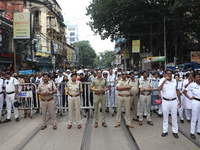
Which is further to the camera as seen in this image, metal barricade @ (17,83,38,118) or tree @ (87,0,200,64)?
tree @ (87,0,200,64)

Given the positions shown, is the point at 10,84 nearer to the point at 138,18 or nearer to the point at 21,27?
the point at 21,27

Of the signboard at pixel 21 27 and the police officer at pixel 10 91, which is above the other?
the signboard at pixel 21 27

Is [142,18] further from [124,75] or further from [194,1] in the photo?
[124,75]

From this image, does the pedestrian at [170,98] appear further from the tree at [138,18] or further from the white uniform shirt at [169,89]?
the tree at [138,18]

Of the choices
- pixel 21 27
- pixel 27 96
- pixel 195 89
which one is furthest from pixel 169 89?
pixel 21 27

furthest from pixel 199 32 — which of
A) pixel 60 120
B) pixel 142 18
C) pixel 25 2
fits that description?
pixel 25 2

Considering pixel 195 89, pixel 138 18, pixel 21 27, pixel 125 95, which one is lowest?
pixel 125 95

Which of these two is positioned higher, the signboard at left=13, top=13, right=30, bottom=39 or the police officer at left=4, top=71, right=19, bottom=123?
the signboard at left=13, top=13, right=30, bottom=39

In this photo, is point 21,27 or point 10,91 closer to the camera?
point 10,91

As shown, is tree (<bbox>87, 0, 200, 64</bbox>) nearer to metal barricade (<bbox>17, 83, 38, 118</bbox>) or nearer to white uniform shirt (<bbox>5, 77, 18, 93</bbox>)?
metal barricade (<bbox>17, 83, 38, 118</bbox>)

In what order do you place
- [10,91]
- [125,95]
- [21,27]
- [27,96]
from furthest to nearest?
[21,27] → [27,96] → [10,91] → [125,95]

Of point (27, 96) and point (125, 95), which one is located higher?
point (125, 95)

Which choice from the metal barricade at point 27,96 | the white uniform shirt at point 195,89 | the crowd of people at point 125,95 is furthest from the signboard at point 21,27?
the white uniform shirt at point 195,89

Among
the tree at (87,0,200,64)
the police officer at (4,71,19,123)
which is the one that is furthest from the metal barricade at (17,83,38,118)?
the tree at (87,0,200,64)
